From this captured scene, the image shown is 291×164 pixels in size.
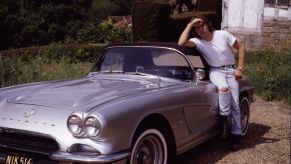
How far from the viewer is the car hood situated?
151 inches

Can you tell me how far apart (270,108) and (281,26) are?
30.4ft

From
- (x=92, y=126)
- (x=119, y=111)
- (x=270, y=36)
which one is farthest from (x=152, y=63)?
(x=270, y=36)

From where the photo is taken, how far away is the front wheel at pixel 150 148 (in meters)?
3.78

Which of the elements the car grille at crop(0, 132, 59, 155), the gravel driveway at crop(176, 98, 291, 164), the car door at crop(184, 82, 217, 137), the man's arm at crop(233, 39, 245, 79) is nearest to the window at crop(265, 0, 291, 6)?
the gravel driveway at crop(176, 98, 291, 164)

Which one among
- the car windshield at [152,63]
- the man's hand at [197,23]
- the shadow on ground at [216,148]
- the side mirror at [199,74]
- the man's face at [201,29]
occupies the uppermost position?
the man's hand at [197,23]

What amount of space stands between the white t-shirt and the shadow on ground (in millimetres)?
1031

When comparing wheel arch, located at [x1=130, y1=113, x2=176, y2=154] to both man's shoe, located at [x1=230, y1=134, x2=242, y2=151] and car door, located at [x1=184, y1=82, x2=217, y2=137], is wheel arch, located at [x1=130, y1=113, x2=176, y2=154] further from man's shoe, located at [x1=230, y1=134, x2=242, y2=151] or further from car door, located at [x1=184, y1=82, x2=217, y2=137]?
man's shoe, located at [x1=230, y1=134, x2=242, y2=151]

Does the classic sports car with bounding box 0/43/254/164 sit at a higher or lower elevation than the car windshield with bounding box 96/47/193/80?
lower

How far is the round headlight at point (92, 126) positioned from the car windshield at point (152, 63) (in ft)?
4.84

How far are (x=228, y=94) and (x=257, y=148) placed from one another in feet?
2.74

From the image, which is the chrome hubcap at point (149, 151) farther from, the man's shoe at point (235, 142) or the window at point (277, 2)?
the window at point (277, 2)

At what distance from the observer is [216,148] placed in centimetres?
Result: 534

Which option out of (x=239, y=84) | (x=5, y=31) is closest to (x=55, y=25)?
(x=5, y=31)

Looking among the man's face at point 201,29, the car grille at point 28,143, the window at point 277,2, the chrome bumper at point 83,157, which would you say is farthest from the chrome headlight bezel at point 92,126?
the window at point 277,2
